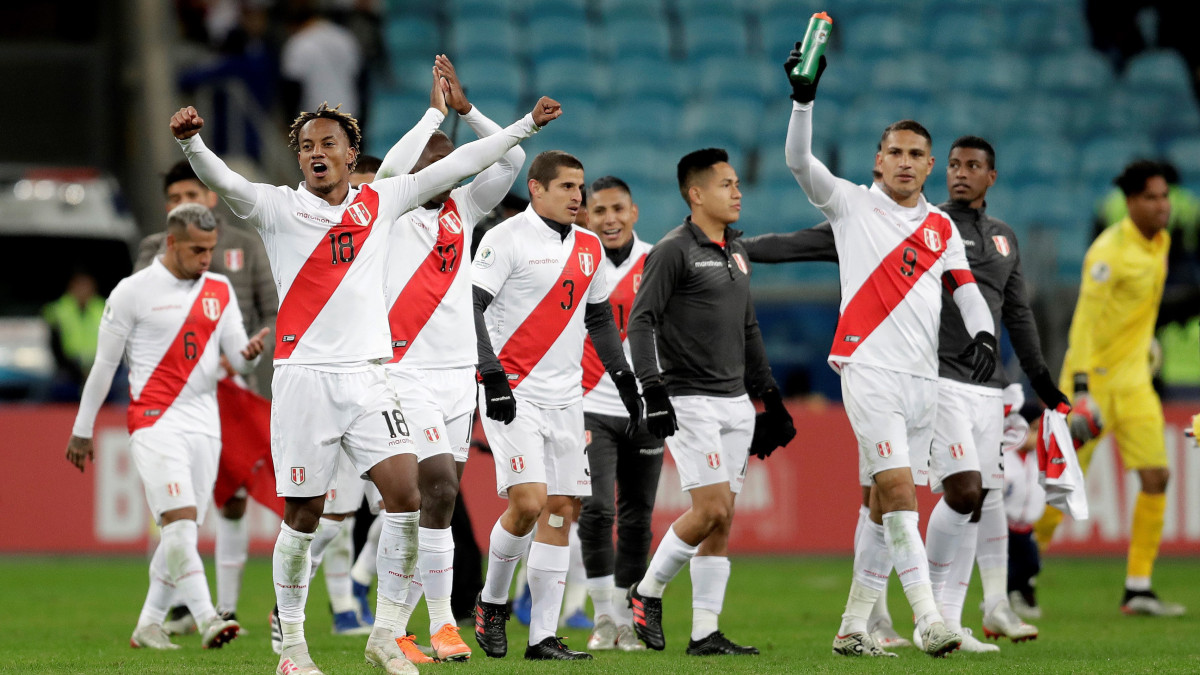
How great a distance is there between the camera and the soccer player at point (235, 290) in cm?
960

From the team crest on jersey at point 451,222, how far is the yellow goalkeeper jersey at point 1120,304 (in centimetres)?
472

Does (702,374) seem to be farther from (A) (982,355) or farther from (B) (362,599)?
(B) (362,599)

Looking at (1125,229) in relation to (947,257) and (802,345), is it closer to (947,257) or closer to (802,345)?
(947,257)

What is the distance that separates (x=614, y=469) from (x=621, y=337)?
0.93 meters

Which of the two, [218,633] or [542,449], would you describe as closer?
[542,449]

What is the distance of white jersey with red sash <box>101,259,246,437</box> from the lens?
348 inches

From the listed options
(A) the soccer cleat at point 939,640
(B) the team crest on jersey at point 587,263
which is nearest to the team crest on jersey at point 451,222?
(B) the team crest on jersey at point 587,263

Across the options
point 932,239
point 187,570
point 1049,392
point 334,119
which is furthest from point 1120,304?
point 187,570

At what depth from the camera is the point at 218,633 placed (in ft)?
27.4

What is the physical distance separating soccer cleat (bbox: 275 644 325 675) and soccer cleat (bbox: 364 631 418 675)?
11.1 inches

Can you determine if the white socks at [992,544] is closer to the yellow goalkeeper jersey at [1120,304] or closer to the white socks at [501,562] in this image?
the yellow goalkeeper jersey at [1120,304]

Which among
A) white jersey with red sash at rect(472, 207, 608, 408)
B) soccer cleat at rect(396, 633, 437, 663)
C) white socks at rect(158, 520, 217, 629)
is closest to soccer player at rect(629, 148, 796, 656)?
white jersey with red sash at rect(472, 207, 608, 408)

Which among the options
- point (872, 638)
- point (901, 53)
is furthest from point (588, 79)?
point (872, 638)

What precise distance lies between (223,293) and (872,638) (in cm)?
413
